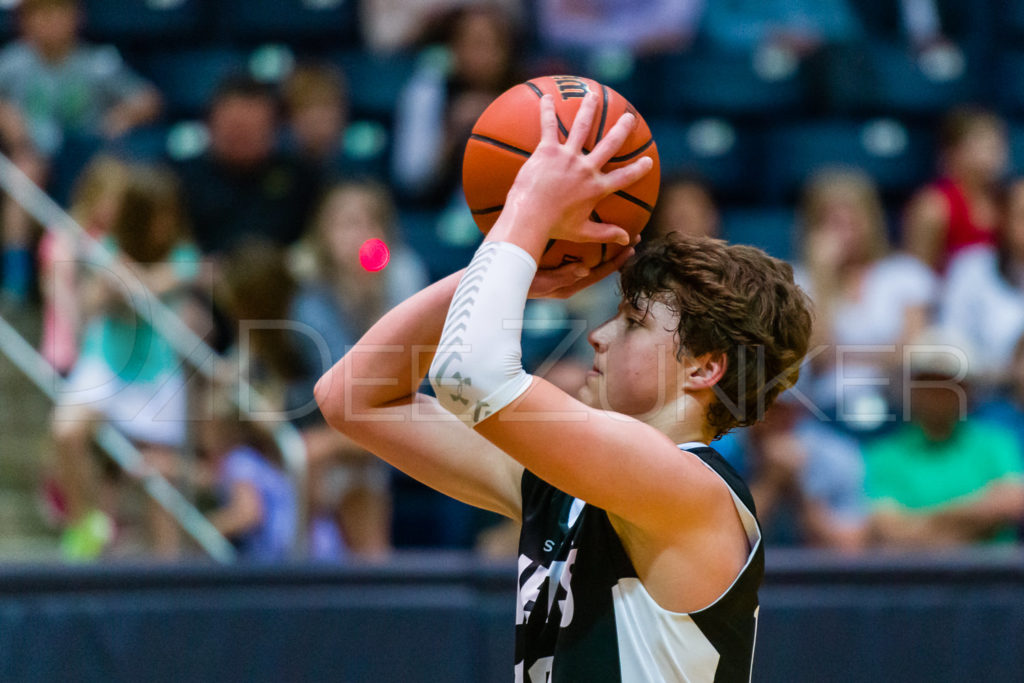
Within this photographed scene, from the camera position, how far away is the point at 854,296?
5082 mm

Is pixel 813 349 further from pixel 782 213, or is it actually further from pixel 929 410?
pixel 782 213

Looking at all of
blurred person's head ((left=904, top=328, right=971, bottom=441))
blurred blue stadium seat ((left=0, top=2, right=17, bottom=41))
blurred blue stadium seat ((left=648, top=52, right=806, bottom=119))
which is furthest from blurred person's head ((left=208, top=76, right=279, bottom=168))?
blurred person's head ((left=904, top=328, right=971, bottom=441))

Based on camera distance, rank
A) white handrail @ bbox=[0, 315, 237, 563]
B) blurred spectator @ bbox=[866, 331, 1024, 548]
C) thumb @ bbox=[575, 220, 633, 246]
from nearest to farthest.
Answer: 1. thumb @ bbox=[575, 220, 633, 246]
2. blurred spectator @ bbox=[866, 331, 1024, 548]
3. white handrail @ bbox=[0, 315, 237, 563]

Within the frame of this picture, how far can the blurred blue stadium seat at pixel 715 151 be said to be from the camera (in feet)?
21.0

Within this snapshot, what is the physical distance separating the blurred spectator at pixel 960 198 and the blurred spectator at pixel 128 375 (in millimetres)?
3415

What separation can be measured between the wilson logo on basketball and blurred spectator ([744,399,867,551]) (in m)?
2.66

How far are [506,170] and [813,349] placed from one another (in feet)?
9.82

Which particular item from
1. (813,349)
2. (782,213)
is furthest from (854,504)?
(782,213)

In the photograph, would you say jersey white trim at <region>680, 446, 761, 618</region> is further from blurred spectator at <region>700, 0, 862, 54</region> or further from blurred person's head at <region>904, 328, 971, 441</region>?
blurred spectator at <region>700, 0, 862, 54</region>

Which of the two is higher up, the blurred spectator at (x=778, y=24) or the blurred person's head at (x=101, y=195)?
the blurred spectator at (x=778, y=24)

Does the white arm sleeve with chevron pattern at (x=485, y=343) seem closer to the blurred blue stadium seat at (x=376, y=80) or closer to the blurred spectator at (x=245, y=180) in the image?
the blurred spectator at (x=245, y=180)

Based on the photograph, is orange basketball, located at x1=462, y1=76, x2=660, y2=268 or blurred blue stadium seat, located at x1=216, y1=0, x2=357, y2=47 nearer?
orange basketball, located at x1=462, y1=76, x2=660, y2=268

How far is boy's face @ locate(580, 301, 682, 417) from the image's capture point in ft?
6.46

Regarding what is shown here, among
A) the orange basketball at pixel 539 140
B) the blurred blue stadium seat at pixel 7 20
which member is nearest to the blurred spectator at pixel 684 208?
the orange basketball at pixel 539 140
